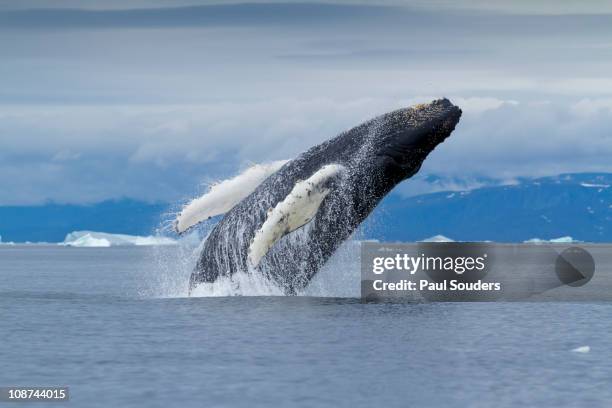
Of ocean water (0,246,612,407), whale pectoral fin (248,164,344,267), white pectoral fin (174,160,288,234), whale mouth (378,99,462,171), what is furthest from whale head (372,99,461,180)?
ocean water (0,246,612,407)

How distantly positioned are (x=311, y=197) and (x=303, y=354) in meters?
3.40

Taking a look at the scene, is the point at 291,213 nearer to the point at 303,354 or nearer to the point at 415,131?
the point at 415,131

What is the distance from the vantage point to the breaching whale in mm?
19531

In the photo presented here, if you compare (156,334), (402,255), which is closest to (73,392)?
(156,334)

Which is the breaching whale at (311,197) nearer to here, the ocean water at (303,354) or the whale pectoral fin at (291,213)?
the whale pectoral fin at (291,213)

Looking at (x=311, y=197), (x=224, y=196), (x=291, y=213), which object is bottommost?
(x=291, y=213)

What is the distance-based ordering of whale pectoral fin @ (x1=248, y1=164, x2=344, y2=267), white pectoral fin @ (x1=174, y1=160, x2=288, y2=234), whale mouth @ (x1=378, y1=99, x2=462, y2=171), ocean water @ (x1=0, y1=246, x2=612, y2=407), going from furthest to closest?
white pectoral fin @ (x1=174, y1=160, x2=288, y2=234) → whale mouth @ (x1=378, y1=99, x2=462, y2=171) → whale pectoral fin @ (x1=248, y1=164, x2=344, y2=267) → ocean water @ (x1=0, y1=246, x2=612, y2=407)

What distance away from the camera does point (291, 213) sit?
19234 mm

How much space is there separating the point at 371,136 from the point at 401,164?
79 cm

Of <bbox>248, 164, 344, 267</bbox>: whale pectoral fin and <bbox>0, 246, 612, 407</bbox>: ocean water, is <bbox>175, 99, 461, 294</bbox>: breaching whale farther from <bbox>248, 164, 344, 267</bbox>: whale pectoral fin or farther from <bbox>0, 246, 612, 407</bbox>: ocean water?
<bbox>0, 246, 612, 407</bbox>: ocean water

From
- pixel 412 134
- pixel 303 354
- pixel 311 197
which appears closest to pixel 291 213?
pixel 311 197

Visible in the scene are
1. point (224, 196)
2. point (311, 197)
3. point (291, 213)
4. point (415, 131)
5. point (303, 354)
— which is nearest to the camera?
point (303, 354)

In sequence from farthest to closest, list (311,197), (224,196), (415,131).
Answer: (224,196)
(415,131)
(311,197)

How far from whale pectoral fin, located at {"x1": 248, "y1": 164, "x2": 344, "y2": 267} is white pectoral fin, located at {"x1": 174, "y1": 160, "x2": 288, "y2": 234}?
1.97 meters
